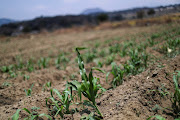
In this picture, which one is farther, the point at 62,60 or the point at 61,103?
the point at 62,60

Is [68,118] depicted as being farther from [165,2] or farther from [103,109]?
[165,2]

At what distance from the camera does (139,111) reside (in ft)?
4.68

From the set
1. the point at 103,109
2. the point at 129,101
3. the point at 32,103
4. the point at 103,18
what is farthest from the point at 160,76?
the point at 103,18

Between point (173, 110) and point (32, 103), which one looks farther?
point (32, 103)

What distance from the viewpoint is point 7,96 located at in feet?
7.62

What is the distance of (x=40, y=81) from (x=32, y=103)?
1348mm

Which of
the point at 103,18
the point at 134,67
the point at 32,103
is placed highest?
the point at 103,18

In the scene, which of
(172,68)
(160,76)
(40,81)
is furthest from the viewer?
(40,81)

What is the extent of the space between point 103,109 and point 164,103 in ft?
2.51

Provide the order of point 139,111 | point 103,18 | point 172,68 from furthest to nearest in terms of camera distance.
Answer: point 103,18 → point 172,68 → point 139,111

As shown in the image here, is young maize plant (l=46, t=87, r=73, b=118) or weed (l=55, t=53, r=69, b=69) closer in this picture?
young maize plant (l=46, t=87, r=73, b=118)

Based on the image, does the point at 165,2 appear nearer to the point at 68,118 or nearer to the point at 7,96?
the point at 68,118

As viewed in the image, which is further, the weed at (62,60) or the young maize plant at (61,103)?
the weed at (62,60)

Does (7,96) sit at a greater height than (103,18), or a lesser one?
lesser
